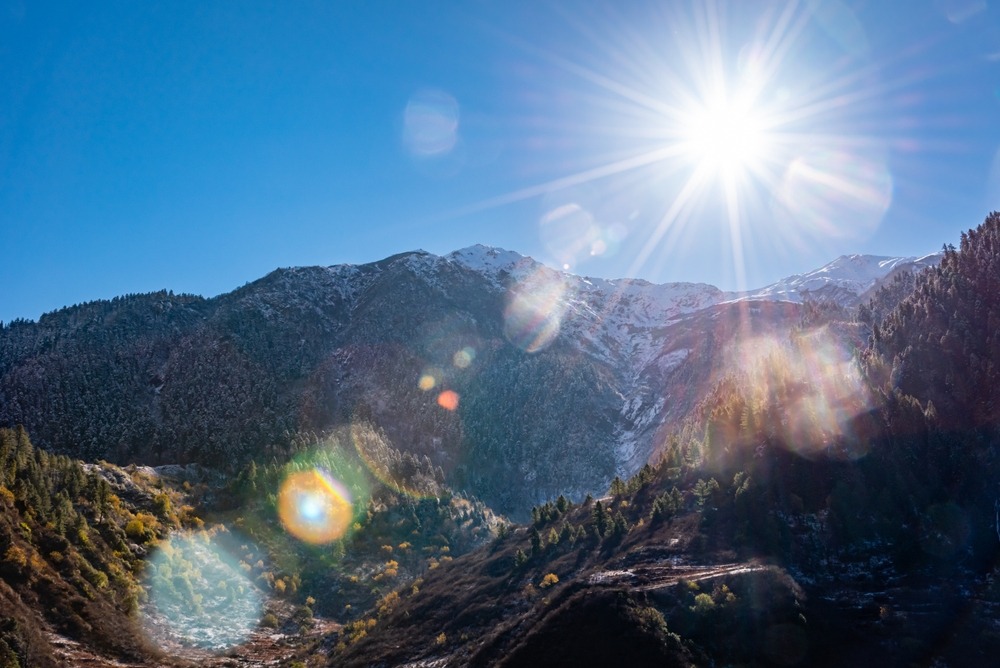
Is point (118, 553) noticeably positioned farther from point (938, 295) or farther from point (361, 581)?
point (938, 295)

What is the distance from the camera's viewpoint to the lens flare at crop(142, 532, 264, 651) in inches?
2707

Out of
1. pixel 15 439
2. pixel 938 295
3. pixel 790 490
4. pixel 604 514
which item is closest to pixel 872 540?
pixel 790 490

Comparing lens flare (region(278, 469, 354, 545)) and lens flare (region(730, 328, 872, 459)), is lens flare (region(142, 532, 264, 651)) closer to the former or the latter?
lens flare (region(278, 469, 354, 545))

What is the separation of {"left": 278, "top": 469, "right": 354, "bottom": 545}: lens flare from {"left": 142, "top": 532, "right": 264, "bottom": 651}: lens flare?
1942 centimetres

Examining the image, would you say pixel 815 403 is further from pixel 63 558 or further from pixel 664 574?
pixel 63 558

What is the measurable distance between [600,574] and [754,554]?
17582 mm

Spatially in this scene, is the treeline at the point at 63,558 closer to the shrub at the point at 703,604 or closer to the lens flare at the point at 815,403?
the shrub at the point at 703,604

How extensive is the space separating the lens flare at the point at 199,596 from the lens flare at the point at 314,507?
63.7 ft

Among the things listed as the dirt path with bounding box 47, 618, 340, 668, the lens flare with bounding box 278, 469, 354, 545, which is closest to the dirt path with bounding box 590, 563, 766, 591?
the dirt path with bounding box 47, 618, 340, 668

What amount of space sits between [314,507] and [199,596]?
1729 inches

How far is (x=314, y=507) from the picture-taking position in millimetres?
121000

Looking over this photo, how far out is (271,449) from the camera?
145375mm

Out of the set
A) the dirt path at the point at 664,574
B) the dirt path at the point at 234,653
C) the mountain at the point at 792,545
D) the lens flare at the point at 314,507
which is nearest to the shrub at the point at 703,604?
the mountain at the point at 792,545

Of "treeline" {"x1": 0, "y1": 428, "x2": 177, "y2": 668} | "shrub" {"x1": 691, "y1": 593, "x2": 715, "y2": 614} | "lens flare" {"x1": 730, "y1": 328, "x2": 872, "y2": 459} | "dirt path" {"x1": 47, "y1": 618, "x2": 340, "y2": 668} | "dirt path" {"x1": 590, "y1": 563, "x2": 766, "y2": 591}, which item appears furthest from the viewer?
"lens flare" {"x1": 730, "y1": 328, "x2": 872, "y2": 459}
